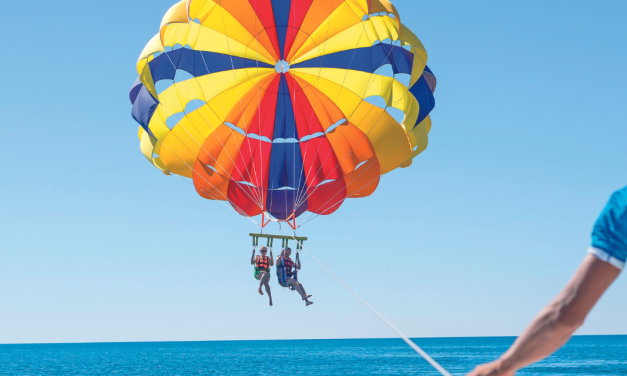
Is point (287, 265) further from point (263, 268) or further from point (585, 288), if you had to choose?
point (585, 288)

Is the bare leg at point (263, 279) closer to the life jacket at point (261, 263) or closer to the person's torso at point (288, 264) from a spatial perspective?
the life jacket at point (261, 263)

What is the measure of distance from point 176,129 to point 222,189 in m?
1.62

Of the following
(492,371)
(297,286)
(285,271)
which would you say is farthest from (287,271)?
A: (492,371)

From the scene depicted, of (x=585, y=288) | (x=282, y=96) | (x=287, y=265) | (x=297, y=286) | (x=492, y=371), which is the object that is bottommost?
(x=492, y=371)

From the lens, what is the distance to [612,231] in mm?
1032

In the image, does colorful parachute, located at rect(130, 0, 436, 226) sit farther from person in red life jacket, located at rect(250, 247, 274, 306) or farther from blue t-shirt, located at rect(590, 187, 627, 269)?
blue t-shirt, located at rect(590, 187, 627, 269)

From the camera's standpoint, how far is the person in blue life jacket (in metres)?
1.03

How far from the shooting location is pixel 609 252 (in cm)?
103

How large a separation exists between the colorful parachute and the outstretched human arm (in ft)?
29.9

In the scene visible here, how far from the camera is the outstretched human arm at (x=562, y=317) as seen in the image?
3.42 ft

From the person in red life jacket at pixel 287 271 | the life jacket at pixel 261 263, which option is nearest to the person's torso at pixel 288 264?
the person in red life jacket at pixel 287 271

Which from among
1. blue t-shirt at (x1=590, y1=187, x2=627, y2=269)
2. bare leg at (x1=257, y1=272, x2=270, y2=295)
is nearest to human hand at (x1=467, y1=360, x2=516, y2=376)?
blue t-shirt at (x1=590, y1=187, x2=627, y2=269)

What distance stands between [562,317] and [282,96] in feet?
34.3

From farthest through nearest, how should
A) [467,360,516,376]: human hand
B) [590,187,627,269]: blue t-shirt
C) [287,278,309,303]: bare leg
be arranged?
1. [287,278,309,303]: bare leg
2. [467,360,516,376]: human hand
3. [590,187,627,269]: blue t-shirt
